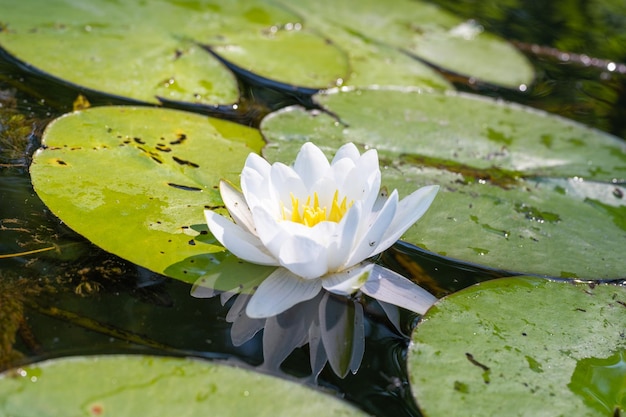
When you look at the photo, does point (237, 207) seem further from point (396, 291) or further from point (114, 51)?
point (114, 51)

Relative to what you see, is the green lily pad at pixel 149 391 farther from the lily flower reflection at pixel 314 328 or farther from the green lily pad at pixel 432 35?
the green lily pad at pixel 432 35

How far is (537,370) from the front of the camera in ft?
5.99

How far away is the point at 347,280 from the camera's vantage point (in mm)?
1926

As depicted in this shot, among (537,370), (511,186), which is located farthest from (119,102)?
(537,370)

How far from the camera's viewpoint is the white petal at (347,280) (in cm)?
189

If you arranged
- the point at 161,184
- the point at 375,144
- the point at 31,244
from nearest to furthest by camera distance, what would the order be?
1. the point at 31,244
2. the point at 161,184
3. the point at 375,144

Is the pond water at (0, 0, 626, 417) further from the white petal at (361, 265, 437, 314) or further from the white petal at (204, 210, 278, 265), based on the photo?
the white petal at (204, 210, 278, 265)

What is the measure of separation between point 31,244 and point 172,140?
78cm

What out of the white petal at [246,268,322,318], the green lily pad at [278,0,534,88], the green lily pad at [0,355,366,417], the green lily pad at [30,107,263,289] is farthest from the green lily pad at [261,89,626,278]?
the green lily pad at [0,355,366,417]

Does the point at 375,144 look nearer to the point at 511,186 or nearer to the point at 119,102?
the point at 511,186

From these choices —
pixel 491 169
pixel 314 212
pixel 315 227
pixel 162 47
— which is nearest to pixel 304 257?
pixel 315 227

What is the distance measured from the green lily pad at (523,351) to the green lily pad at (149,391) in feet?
1.11

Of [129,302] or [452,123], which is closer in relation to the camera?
[129,302]

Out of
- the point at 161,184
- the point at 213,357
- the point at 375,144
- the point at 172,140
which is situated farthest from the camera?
the point at 375,144
